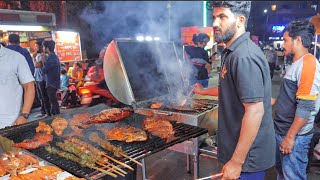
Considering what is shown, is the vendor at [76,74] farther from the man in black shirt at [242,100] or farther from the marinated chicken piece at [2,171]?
the man in black shirt at [242,100]

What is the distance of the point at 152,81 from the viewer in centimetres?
502

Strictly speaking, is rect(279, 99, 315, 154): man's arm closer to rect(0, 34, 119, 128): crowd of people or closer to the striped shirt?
the striped shirt

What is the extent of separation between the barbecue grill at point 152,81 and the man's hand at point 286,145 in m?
1.06

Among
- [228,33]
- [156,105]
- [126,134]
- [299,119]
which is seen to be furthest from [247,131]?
[156,105]

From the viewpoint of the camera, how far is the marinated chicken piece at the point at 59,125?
319cm

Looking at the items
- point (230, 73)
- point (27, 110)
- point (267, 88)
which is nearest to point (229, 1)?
Result: point (230, 73)

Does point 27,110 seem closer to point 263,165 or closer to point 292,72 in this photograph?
point 263,165

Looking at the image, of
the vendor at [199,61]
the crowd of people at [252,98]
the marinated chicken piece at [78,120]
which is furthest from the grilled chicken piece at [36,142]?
the vendor at [199,61]

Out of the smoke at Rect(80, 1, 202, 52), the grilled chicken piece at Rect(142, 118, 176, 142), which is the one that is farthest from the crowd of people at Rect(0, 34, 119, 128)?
the smoke at Rect(80, 1, 202, 52)

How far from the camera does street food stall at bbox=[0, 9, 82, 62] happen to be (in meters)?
9.44

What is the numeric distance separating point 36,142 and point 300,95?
298 cm

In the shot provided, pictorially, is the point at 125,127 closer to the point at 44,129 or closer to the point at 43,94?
the point at 44,129

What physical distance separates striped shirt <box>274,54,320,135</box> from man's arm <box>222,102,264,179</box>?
1.15 meters

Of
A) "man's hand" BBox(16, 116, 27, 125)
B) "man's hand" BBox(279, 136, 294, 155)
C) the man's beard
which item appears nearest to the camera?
the man's beard
